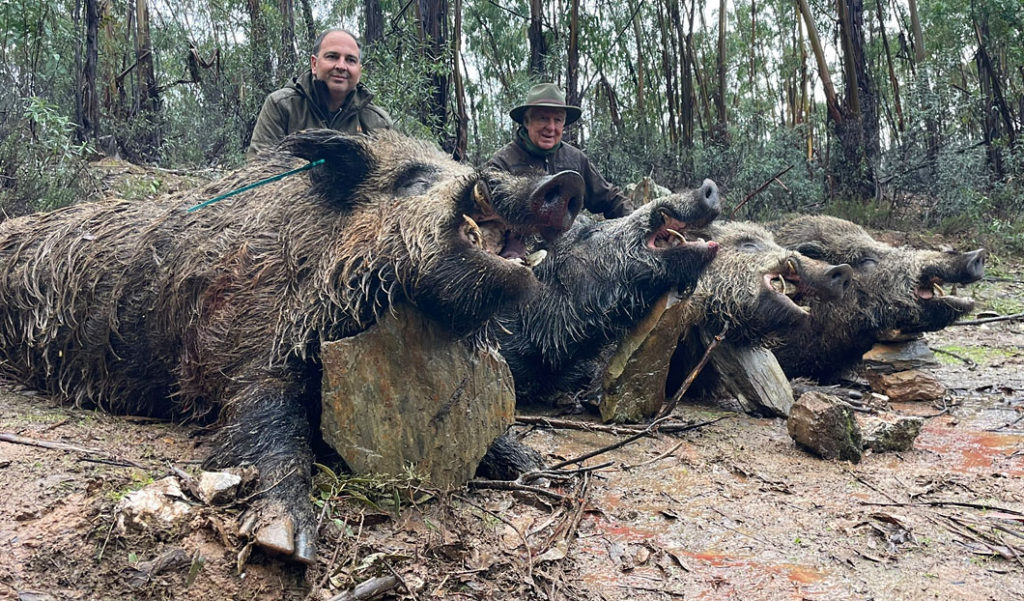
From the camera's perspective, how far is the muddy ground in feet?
7.43

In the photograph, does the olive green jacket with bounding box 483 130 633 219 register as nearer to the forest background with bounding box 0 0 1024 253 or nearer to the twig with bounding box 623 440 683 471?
the forest background with bounding box 0 0 1024 253

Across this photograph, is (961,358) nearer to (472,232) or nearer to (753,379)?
(753,379)

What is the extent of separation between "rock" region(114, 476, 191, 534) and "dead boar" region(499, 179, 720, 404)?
2863 millimetres

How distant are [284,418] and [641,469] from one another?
1.72 meters

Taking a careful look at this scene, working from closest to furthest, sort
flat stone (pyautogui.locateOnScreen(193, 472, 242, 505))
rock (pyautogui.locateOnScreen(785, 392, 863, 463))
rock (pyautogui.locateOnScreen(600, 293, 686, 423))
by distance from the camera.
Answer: flat stone (pyautogui.locateOnScreen(193, 472, 242, 505)), rock (pyautogui.locateOnScreen(785, 392, 863, 463)), rock (pyautogui.locateOnScreen(600, 293, 686, 423))

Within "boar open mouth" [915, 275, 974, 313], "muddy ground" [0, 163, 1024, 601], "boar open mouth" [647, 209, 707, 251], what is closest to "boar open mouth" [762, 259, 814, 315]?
"boar open mouth" [647, 209, 707, 251]

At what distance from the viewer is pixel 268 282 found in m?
3.41

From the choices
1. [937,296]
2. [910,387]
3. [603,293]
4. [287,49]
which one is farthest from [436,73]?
[910,387]

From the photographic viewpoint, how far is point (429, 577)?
246 cm

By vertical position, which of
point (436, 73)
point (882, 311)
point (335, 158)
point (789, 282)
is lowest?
point (882, 311)

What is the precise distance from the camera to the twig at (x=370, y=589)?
2254mm

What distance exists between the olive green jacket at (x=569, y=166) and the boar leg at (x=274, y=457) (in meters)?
3.92

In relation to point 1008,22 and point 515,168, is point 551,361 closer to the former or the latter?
point 515,168

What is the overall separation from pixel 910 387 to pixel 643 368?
2268mm
